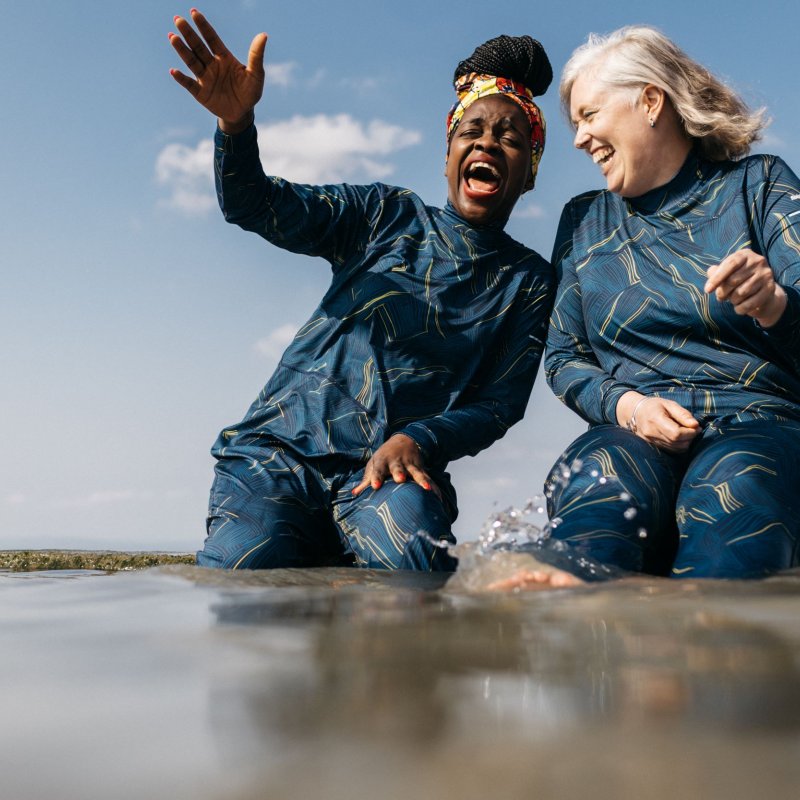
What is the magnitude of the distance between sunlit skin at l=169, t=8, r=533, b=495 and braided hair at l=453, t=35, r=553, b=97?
169 mm

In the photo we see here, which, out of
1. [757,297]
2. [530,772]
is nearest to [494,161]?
[757,297]

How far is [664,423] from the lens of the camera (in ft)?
8.21

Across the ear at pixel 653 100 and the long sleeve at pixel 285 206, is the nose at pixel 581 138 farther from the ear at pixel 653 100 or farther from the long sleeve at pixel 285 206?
the long sleeve at pixel 285 206

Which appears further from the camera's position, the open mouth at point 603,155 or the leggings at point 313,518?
the open mouth at point 603,155

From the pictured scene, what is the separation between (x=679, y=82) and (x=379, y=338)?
4.43 feet

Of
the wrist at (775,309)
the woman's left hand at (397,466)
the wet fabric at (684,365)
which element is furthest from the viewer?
the woman's left hand at (397,466)

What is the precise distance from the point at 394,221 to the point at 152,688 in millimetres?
2674

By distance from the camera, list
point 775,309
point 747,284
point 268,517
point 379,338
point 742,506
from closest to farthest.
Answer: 1. point 742,506
2. point 747,284
3. point 775,309
4. point 268,517
5. point 379,338

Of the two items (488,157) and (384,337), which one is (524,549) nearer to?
(384,337)

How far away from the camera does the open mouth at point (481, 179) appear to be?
3.36 meters

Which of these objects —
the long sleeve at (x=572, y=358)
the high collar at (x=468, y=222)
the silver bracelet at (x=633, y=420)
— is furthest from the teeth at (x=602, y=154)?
the silver bracelet at (x=633, y=420)

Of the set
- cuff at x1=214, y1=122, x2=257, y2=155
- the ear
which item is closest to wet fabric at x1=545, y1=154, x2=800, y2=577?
the ear

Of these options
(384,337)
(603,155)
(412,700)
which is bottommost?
(412,700)

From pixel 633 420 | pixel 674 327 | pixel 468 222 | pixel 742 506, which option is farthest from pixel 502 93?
pixel 742 506
